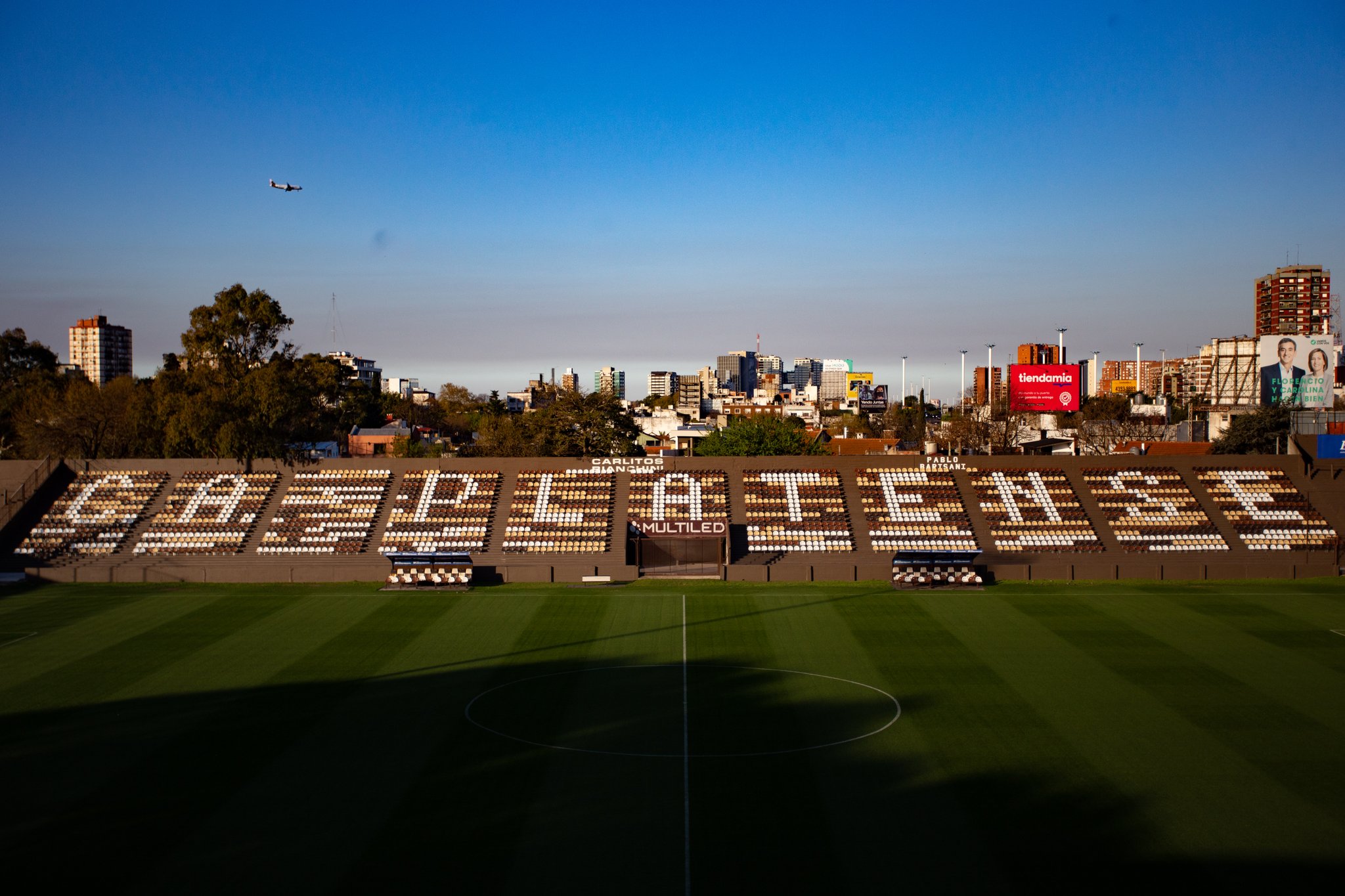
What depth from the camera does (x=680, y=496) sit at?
163 feet

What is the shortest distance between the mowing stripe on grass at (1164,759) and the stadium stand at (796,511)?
49.0ft

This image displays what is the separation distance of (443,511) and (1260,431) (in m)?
51.5

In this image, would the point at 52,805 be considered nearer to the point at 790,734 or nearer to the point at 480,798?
the point at 480,798

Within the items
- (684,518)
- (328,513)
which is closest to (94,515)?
(328,513)

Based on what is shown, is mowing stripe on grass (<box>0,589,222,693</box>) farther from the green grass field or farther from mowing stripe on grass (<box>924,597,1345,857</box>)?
mowing stripe on grass (<box>924,597,1345,857</box>)

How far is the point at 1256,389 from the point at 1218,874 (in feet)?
256

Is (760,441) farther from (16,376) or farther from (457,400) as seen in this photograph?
(457,400)

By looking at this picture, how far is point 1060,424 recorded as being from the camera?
330ft

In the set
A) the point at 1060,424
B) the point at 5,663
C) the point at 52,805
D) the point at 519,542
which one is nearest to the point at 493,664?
the point at 52,805

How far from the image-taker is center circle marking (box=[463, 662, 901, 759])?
70.1 feet

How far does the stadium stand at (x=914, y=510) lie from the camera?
152ft

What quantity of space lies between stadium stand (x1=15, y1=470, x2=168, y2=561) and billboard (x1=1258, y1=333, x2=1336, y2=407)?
257 ft

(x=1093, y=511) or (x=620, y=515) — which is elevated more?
(x=1093, y=511)

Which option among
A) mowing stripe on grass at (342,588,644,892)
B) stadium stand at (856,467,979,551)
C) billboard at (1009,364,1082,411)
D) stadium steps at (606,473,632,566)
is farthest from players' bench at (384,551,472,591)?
billboard at (1009,364,1082,411)
